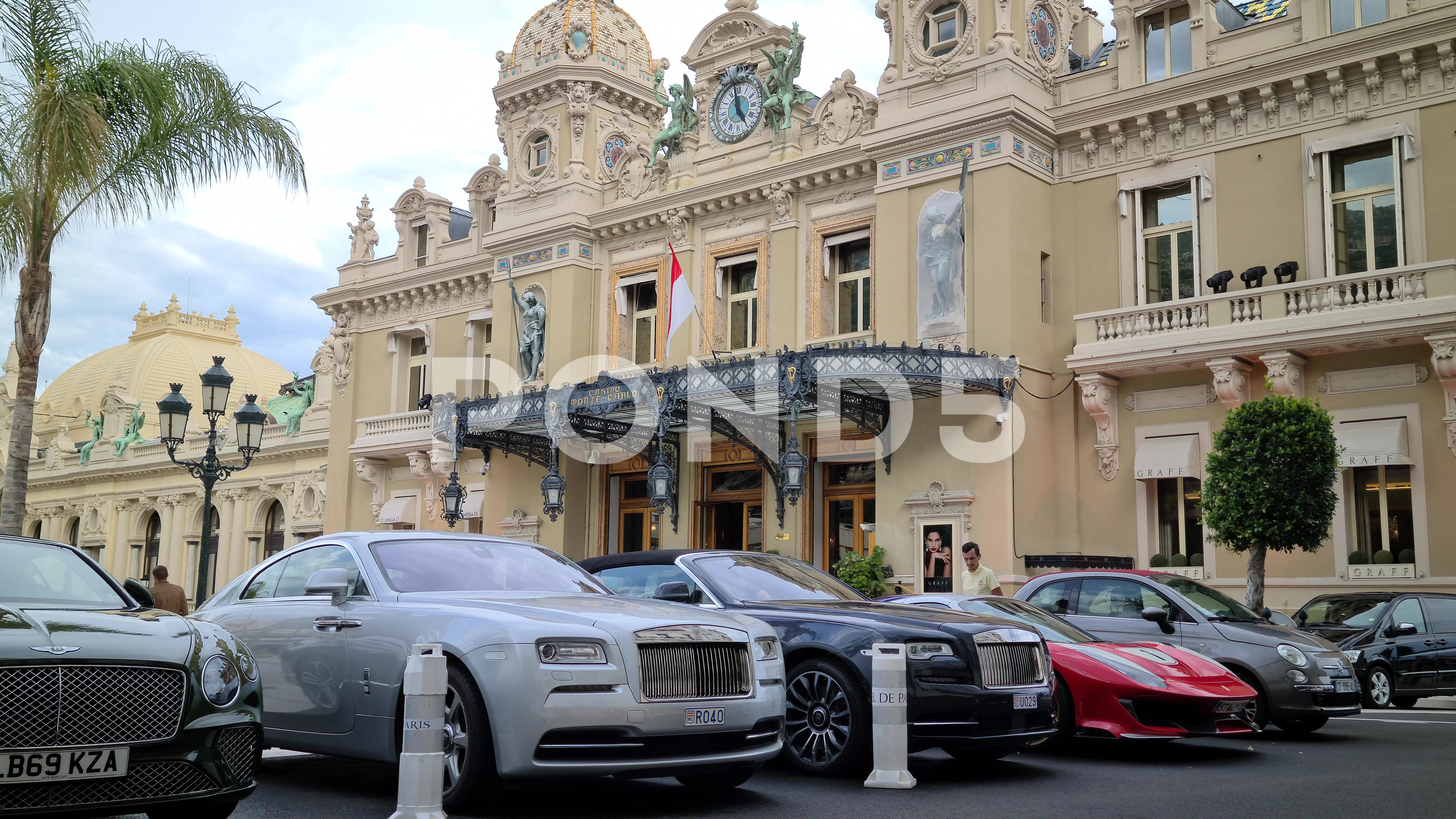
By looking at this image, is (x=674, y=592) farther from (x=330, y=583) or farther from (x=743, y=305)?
(x=743, y=305)

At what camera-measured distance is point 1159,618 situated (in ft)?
38.4

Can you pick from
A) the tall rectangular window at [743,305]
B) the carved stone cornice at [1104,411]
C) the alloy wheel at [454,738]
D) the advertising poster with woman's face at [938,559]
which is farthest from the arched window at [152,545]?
the alloy wheel at [454,738]

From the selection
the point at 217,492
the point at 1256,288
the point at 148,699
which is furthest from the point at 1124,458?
the point at 217,492

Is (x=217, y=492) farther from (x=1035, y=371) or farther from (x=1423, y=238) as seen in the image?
(x=1423, y=238)

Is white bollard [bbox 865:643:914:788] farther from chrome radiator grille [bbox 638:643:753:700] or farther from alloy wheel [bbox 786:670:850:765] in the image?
chrome radiator grille [bbox 638:643:753:700]

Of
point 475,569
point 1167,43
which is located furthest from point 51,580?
point 1167,43

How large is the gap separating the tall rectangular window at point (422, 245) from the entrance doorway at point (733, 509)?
12.0 metres

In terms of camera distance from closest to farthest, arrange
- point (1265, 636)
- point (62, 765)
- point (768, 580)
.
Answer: point (62, 765), point (768, 580), point (1265, 636)

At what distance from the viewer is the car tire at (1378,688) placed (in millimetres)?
15352

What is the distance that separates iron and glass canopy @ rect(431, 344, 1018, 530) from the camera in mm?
20906

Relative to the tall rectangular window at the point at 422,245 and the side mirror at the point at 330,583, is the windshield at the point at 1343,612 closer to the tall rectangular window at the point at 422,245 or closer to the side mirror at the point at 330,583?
the side mirror at the point at 330,583

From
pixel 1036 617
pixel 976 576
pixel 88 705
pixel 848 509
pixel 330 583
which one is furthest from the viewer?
pixel 848 509

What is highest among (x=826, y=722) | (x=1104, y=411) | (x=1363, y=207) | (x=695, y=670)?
(x=1363, y=207)

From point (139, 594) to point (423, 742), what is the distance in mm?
2389
